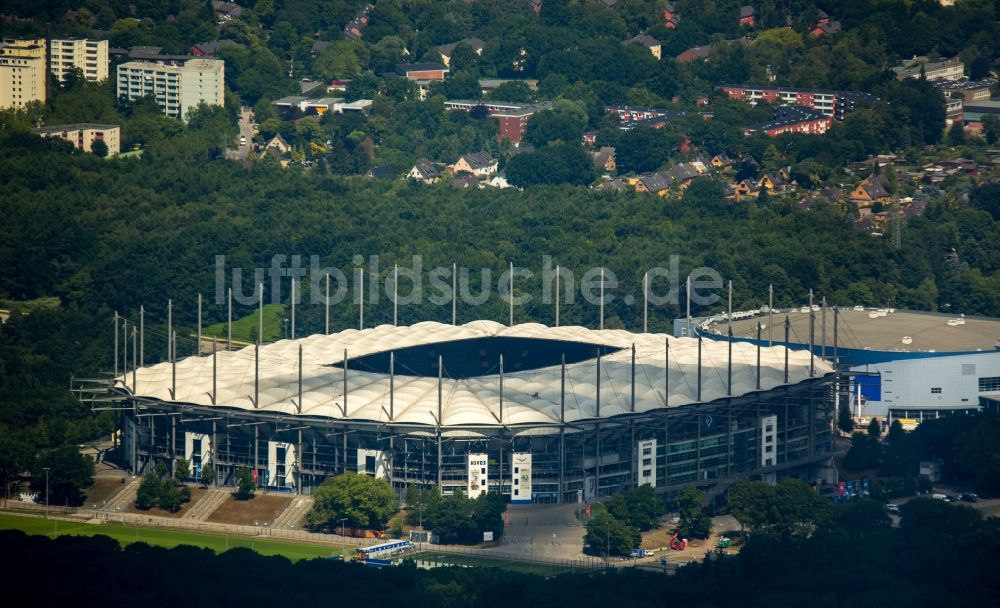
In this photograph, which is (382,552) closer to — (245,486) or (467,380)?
(245,486)

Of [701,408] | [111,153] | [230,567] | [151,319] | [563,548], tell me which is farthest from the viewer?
[111,153]

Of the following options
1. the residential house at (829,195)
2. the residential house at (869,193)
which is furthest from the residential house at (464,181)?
the residential house at (869,193)

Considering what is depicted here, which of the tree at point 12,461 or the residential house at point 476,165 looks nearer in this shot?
the tree at point 12,461

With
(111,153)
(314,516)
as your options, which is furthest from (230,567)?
(111,153)

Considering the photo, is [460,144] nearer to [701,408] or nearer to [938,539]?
[701,408]

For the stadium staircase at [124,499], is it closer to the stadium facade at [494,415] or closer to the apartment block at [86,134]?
the stadium facade at [494,415]

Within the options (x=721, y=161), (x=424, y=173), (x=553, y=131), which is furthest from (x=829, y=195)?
(x=424, y=173)
